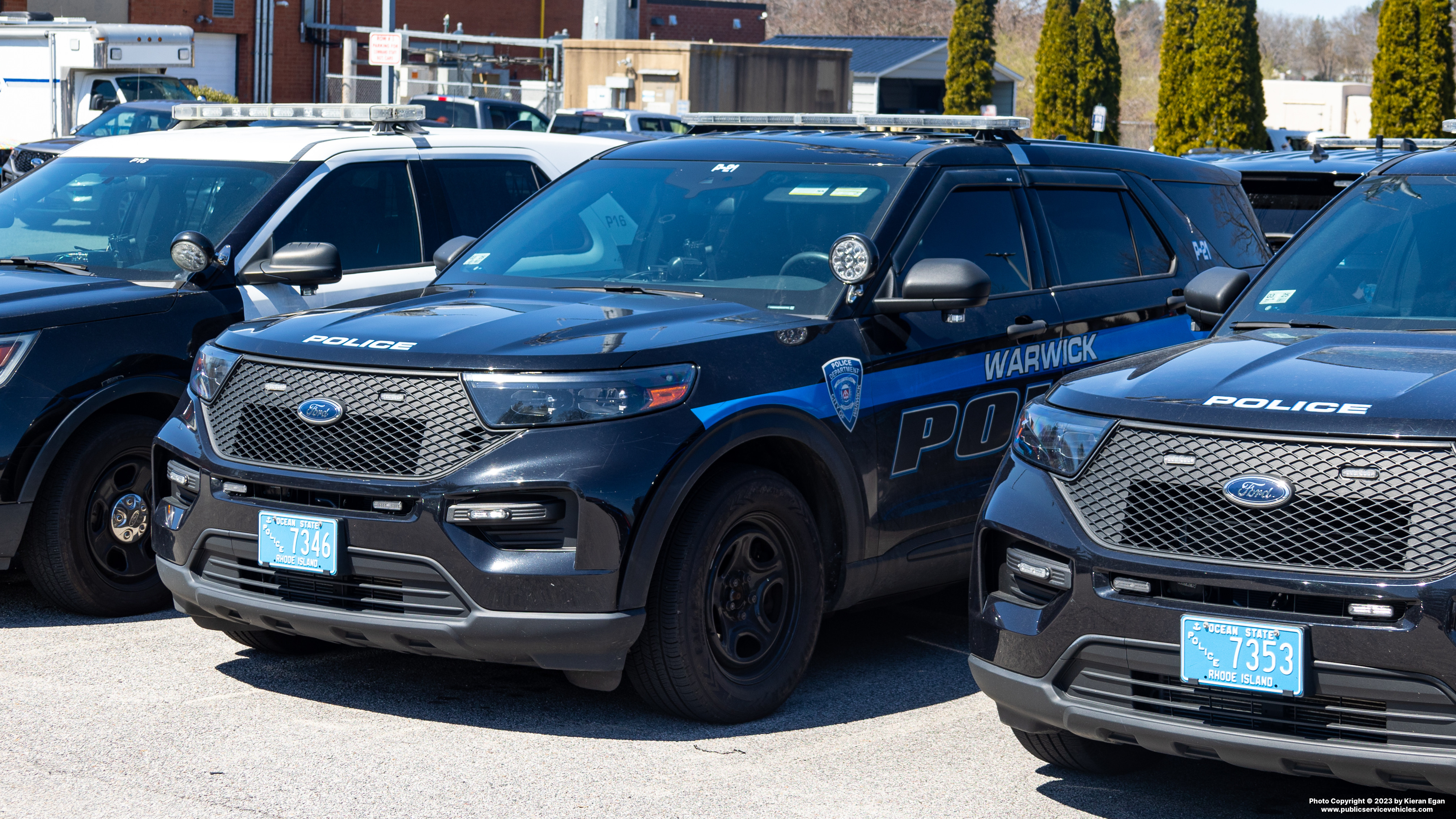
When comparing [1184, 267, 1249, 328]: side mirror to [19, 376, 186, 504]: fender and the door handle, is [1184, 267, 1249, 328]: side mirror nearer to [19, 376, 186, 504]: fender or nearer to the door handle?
the door handle

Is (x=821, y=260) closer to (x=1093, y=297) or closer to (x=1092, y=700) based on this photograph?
(x=1093, y=297)

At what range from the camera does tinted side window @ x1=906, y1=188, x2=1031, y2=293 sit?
610 cm

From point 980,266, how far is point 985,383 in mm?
446

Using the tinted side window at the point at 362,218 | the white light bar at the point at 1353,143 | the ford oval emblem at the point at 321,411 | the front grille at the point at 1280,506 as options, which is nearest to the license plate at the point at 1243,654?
the front grille at the point at 1280,506

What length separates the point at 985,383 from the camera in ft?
20.1

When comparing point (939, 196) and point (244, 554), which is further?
point (939, 196)

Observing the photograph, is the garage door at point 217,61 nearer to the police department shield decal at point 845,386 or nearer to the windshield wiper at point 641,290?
the windshield wiper at point 641,290

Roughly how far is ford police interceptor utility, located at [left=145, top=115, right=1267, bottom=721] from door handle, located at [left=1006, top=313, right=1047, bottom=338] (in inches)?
0.6

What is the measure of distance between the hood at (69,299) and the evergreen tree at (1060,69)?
1626 inches

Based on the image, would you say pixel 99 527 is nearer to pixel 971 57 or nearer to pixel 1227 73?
pixel 1227 73

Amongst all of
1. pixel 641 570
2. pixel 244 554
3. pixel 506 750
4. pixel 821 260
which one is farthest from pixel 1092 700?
pixel 244 554

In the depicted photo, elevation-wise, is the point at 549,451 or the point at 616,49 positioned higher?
the point at 616,49

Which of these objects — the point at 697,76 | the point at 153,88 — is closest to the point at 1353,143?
the point at 153,88

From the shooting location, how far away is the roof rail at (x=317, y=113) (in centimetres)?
800
